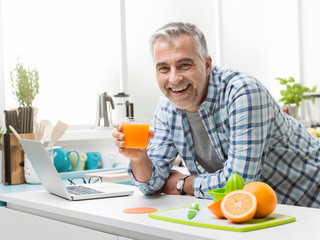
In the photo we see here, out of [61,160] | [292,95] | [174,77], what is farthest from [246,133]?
[292,95]

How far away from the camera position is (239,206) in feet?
4.02

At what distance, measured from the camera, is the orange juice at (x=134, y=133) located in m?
1.67

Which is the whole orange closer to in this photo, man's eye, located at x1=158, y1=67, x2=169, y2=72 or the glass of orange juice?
the glass of orange juice

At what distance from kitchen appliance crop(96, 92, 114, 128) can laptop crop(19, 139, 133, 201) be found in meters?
1.38

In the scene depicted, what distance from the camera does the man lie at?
1697 millimetres

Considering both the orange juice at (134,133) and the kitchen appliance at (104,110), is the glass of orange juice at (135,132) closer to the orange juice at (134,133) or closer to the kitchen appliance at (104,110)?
the orange juice at (134,133)

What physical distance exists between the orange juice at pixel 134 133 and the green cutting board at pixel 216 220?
1.14 ft

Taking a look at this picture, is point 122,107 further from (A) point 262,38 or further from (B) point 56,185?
(A) point 262,38

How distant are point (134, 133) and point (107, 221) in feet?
1.23

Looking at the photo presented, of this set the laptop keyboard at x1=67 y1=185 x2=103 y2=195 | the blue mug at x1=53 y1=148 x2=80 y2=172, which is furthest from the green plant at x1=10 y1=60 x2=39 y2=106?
the laptop keyboard at x1=67 y1=185 x2=103 y2=195

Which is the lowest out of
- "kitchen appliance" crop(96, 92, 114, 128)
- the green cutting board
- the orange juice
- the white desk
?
the white desk

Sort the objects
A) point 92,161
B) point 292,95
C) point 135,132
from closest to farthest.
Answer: point 135,132
point 92,161
point 292,95

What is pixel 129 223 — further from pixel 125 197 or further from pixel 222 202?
pixel 125 197

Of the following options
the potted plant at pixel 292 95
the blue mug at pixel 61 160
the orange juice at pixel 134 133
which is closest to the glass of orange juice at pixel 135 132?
the orange juice at pixel 134 133
